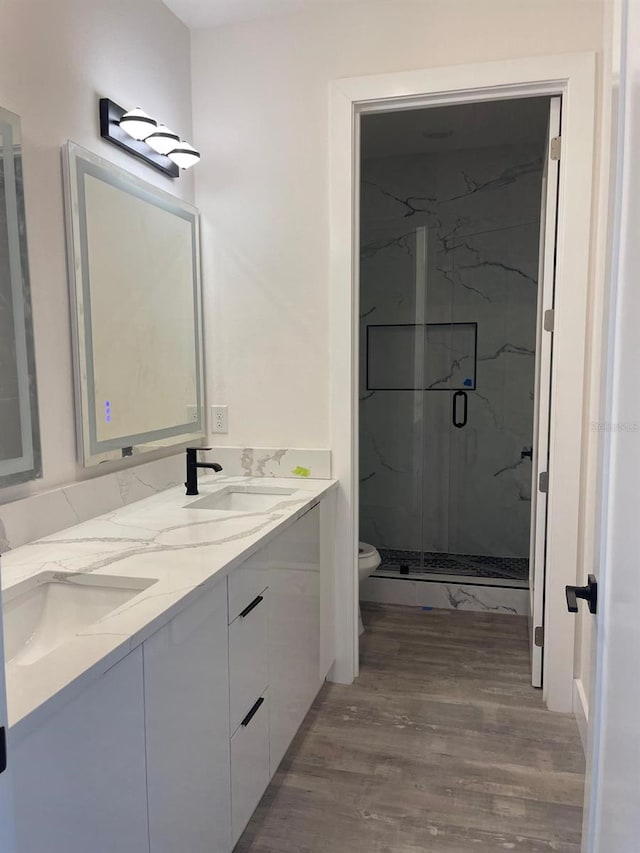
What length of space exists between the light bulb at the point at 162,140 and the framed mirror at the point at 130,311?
139mm

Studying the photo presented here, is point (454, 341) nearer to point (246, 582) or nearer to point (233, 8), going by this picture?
point (233, 8)

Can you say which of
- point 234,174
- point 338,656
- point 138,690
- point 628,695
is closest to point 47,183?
point 234,174

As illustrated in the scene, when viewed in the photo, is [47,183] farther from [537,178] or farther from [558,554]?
[537,178]

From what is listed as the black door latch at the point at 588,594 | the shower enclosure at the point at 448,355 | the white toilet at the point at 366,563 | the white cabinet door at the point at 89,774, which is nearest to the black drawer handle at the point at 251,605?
the white cabinet door at the point at 89,774

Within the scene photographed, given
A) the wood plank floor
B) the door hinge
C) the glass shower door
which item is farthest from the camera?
the glass shower door

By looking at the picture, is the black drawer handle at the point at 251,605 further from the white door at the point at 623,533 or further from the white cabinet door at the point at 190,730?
the white door at the point at 623,533

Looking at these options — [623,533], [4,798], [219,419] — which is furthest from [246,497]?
[4,798]

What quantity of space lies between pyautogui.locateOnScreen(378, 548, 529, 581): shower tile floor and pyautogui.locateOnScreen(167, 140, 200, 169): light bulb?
8.17 ft

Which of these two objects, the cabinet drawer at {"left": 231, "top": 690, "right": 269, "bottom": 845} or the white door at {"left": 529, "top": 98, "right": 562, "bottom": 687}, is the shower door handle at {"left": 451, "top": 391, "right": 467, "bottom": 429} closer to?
the white door at {"left": 529, "top": 98, "right": 562, "bottom": 687}

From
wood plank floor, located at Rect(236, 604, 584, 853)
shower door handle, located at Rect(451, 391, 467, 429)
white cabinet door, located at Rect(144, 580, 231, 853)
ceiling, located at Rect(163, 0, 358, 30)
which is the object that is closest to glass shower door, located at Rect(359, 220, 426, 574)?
shower door handle, located at Rect(451, 391, 467, 429)

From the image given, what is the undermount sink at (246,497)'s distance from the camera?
2.43 metres

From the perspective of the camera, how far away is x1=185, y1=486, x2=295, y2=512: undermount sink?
95.8 inches

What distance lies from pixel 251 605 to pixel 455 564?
2570 millimetres

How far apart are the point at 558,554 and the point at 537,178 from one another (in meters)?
2.65
